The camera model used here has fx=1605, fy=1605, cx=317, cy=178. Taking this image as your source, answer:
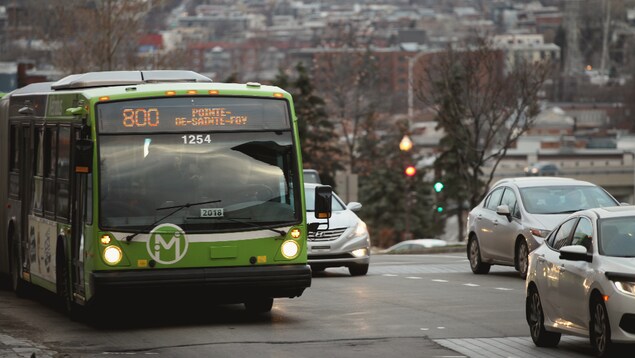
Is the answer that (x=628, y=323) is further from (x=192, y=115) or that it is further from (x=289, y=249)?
(x=192, y=115)

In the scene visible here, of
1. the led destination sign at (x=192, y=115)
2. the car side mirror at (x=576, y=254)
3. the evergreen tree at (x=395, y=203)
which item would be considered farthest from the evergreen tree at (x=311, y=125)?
the car side mirror at (x=576, y=254)

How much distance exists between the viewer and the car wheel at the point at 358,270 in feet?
87.1

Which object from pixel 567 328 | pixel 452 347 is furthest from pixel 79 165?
pixel 567 328

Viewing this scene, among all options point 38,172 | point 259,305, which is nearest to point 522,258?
point 259,305

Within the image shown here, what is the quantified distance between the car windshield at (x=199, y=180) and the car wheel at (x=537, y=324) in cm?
315

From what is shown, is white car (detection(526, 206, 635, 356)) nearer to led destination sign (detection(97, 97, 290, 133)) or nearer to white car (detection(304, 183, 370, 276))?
led destination sign (detection(97, 97, 290, 133))

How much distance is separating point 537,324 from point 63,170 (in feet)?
20.9

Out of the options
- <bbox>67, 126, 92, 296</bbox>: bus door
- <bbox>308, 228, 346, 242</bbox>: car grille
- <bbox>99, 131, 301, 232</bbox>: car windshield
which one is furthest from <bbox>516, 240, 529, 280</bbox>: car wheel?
<bbox>67, 126, 92, 296</bbox>: bus door

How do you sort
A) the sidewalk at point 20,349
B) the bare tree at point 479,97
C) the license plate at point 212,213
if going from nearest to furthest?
the sidewalk at point 20,349, the license plate at point 212,213, the bare tree at point 479,97

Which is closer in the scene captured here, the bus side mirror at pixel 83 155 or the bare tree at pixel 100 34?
the bus side mirror at pixel 83 155

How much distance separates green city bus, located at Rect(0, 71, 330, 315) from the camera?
17250mm

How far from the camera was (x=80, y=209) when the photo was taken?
17.9 meters

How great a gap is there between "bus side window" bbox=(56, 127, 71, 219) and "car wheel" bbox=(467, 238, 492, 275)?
29.6 ft

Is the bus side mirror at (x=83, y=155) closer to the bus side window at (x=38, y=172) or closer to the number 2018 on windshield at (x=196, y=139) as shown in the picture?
the number 2018 on windshield at (x=196, y=139)
